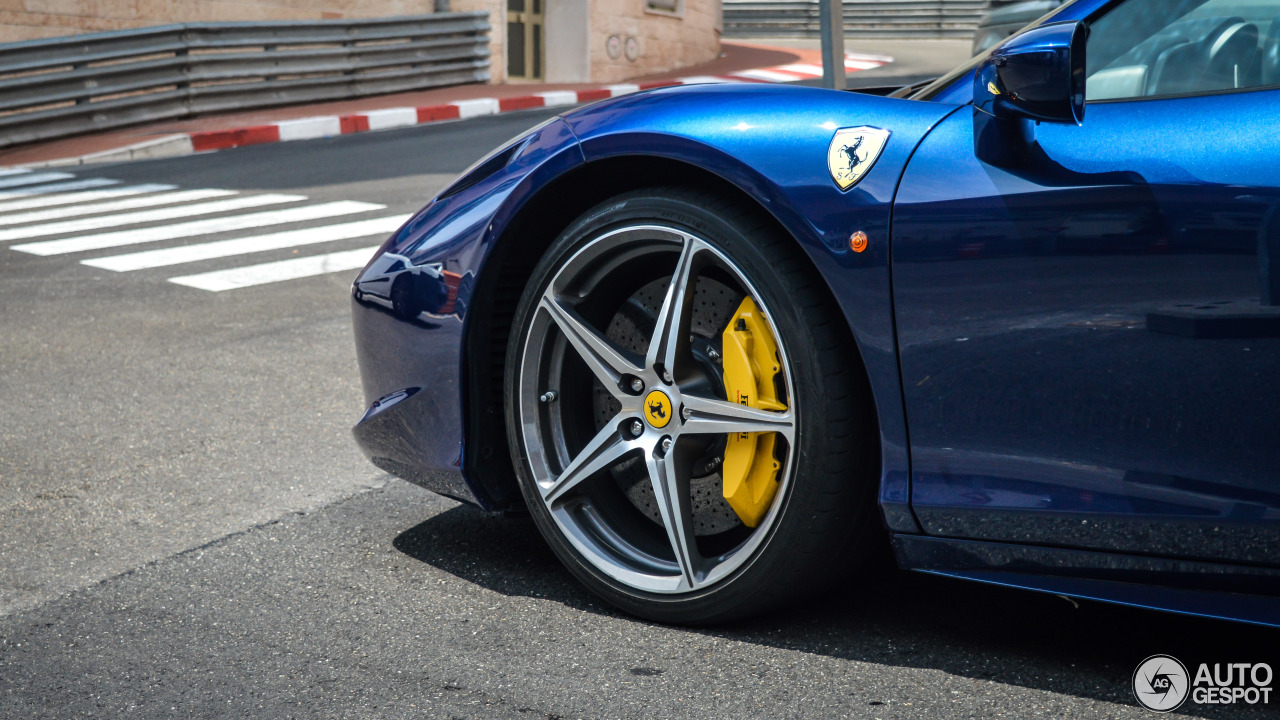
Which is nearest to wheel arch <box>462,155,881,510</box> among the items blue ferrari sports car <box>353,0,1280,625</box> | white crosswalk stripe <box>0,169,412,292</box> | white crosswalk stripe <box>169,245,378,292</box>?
blue ferrari sports car <box>353,0,1280,625</box>

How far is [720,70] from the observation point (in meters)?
21.3

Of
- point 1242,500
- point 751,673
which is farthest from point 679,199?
point 1242,500

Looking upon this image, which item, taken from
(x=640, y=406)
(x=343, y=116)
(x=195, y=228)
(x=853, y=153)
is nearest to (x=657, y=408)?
(x=640, y=406)

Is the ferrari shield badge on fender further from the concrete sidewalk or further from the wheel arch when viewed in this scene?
the concrete sidewalk

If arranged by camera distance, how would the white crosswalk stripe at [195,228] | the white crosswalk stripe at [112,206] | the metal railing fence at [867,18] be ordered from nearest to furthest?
the white crosswalk stripe at [195,228]
the white crosswalk stripe at [112,206]
the metal railing fence at [867,18]

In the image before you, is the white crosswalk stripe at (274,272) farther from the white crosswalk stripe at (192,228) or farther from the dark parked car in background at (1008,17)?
the dark parked car in background at (1008,17)

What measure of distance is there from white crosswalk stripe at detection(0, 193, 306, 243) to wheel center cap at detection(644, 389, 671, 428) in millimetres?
6434

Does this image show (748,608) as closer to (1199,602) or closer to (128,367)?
(1199,602)

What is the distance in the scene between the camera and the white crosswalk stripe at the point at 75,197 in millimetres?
9406

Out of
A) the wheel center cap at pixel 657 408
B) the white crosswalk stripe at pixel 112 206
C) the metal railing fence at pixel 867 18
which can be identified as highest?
the metal railing fence at pixel 867 18

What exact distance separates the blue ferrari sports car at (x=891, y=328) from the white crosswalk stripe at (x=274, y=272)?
3.89 meters

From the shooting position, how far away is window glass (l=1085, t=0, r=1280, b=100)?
198 cm

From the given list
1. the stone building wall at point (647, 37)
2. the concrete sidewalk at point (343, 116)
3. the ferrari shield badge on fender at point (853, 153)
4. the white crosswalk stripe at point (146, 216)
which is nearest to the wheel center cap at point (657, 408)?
the ferrari shield badge on fender at point (853, 153)

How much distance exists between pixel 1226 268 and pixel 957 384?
432mm
